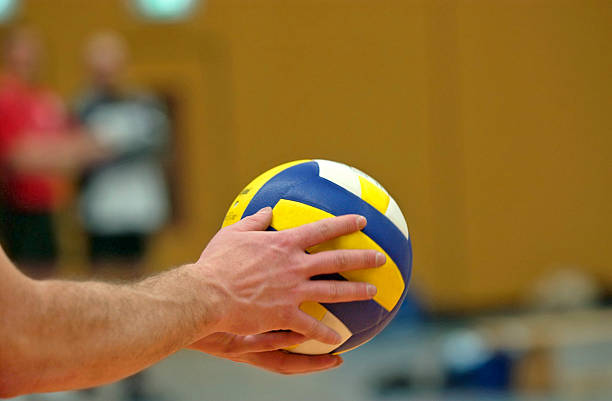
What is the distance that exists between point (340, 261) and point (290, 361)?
0.35 meters

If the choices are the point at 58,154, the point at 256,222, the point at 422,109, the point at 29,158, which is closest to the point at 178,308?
the point at 256,222

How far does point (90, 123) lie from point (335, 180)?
3644 millimetres

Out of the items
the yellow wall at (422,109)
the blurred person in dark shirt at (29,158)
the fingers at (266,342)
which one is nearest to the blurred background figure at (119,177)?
the blurred person in dark shirt at (29,158)

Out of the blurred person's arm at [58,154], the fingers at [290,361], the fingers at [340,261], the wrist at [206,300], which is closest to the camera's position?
the wrist at [206,300]

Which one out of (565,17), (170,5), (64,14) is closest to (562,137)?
(565,17)

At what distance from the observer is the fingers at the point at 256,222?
1.73 metres

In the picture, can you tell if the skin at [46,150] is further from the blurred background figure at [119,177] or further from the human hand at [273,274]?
the human hand at [273,274]

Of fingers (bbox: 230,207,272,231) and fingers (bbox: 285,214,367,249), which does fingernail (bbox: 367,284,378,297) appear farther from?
fingers (bbox: 230,207,272,231)

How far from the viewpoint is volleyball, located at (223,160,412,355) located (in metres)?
1.84

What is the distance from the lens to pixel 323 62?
29.1ft

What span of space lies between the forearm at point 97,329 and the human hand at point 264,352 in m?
0.27

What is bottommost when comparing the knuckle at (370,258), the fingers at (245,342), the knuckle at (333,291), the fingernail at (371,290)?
the fingers at (245,342)

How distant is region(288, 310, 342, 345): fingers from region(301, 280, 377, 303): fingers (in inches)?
1.7

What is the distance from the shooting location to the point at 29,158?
520 cm
